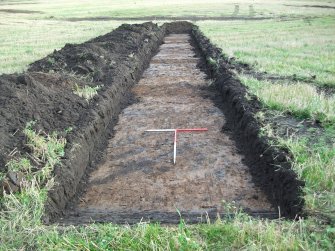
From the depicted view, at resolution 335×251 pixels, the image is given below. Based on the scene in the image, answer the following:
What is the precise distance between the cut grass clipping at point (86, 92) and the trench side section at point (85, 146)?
23cm

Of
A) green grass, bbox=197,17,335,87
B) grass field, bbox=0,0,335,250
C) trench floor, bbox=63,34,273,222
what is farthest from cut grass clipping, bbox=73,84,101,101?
green grass, bbox=197,17,335,87

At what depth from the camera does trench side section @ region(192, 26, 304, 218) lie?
17.4ft

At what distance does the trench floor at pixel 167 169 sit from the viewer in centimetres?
584

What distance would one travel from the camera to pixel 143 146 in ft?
26.2

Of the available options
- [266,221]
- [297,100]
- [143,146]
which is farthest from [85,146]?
[297,100]

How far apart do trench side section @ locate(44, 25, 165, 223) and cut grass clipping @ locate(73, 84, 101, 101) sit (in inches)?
9.1

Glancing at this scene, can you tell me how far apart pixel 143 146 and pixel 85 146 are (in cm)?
128

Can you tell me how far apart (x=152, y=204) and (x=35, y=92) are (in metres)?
3.66

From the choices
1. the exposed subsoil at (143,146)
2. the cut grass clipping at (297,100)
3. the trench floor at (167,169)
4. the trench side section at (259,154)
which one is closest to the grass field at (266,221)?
the cut grass clipping at (297,100)

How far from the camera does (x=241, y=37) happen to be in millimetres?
24266

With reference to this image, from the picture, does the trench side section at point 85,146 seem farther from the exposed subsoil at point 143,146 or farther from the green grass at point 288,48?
the green grass at point 288,48

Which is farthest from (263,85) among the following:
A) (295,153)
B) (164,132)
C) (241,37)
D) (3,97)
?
(241,37)

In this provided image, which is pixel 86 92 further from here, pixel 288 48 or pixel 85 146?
pixel 288 48

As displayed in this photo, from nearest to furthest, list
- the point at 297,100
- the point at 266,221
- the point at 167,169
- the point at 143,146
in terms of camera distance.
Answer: the point at 266,221 → the point at 167,169 → the point at 143,146 → the point at 297,100
